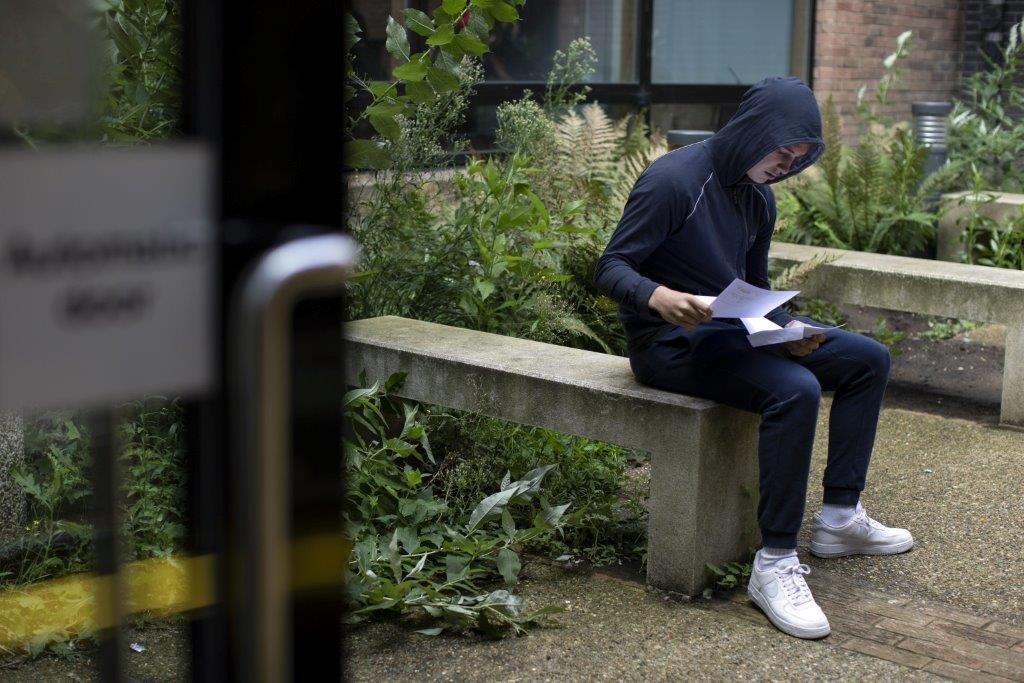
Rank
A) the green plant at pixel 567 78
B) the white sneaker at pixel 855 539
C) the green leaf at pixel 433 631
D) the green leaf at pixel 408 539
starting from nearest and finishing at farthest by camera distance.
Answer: the green leaf at pixel 433 631
the green leaf at pixel 408 539
the white sneaker at pixel 855 539
the green plant at pixel 567 78

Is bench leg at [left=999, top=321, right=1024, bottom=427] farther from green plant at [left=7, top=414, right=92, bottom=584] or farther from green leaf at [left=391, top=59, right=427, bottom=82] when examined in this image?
green plant at [left=7, top=414, right=92, bottom=584]

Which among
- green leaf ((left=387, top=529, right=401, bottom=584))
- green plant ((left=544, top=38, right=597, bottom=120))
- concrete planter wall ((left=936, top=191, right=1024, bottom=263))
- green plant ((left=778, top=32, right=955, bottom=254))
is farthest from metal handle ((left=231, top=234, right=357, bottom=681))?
concrete planter wall ((left=936, top=191, right=1024, bottom=263))

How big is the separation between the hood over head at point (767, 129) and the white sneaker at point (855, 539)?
3.77ft

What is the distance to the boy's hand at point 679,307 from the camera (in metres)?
3.62

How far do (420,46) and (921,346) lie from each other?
136 inches

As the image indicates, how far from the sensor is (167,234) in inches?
43.7

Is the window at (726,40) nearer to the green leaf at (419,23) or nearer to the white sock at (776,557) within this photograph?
the green leaf at (419,23)

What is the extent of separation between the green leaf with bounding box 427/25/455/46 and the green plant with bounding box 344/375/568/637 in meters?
1.13

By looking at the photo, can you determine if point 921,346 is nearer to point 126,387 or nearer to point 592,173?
point 592,173

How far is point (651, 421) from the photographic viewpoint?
3787 mm

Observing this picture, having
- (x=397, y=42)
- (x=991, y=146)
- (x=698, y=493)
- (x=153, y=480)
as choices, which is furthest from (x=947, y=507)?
(x=991, y=146)

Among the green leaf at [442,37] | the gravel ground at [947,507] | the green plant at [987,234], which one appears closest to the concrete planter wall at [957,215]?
the green plant at [987,234]

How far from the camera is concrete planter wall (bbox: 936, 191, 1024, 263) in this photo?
7832 mm

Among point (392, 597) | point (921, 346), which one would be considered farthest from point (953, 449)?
point (392, 597)
